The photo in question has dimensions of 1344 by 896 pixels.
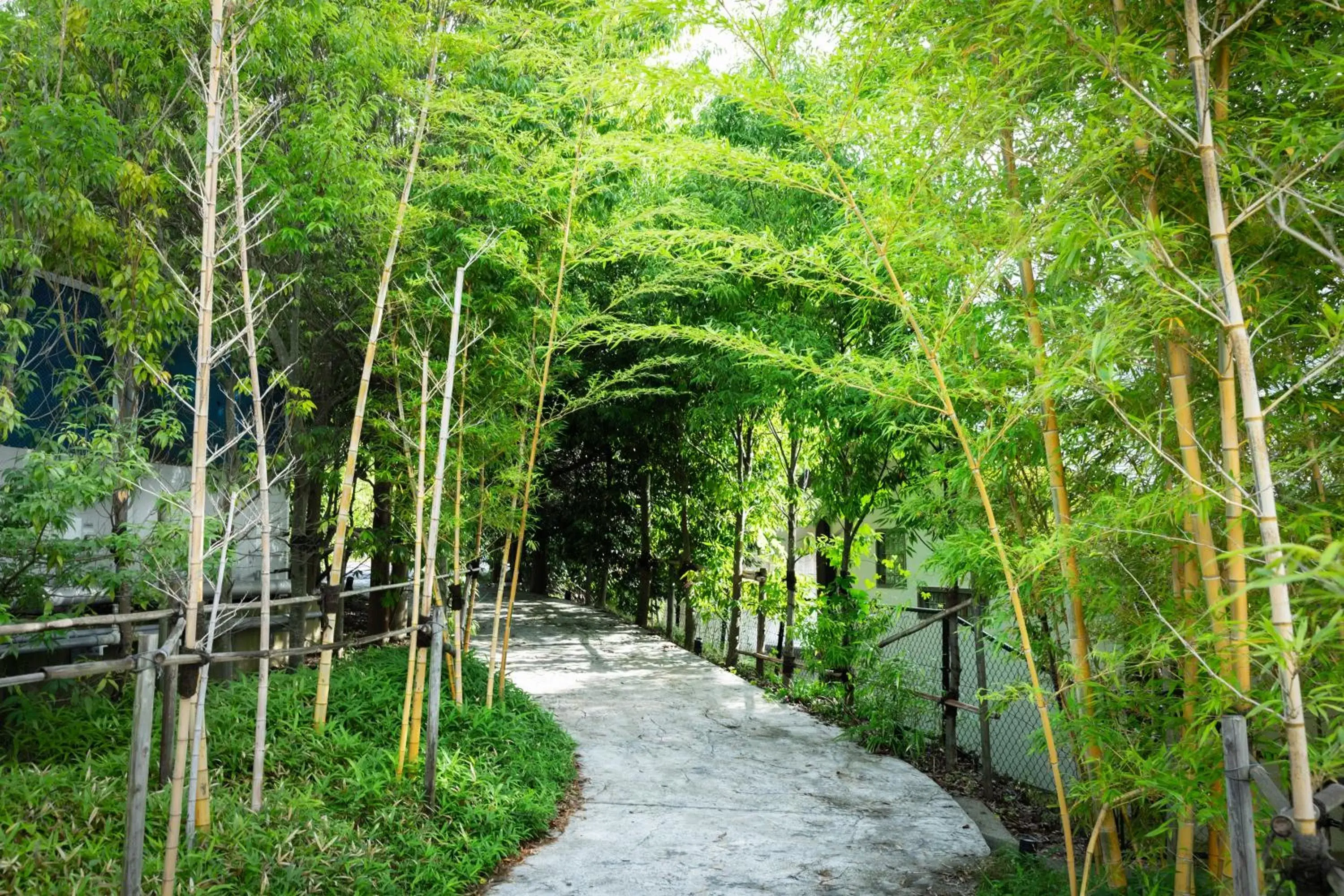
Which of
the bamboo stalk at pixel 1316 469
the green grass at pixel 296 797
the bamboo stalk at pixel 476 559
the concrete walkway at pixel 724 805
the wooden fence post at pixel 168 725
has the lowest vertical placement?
the concrete walkway at pixel 724 805

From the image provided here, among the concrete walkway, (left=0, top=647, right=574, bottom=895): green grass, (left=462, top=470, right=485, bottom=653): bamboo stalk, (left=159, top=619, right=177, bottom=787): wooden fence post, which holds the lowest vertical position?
the concrete walkway

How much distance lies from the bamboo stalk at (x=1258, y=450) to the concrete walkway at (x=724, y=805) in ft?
6.49

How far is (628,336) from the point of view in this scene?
519 centimetres

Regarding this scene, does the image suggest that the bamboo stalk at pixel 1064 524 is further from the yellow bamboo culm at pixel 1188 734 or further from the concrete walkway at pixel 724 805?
the concrete walkway at pixel 724 805

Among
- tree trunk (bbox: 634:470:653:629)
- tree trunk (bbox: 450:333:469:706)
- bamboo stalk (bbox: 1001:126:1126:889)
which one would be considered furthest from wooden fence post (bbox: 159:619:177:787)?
tree trunk (bbox: 634:470:653:629)

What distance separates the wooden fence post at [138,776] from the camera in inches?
97.7

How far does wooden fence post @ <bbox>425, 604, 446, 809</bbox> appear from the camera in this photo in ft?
12.9

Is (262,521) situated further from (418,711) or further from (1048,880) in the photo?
(1048,880)

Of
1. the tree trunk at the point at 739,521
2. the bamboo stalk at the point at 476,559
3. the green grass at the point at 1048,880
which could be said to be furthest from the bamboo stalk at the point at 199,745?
the tree trunk at the point at 739,521

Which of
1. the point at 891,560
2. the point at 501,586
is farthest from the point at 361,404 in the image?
the point at 891,560

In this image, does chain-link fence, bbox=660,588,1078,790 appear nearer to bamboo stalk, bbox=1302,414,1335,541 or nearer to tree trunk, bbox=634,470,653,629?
bamboo stalk, bbox=1302,414,1335,541

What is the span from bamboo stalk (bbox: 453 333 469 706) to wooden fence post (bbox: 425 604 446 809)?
0.58m

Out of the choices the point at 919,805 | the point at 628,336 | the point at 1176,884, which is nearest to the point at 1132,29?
the point at 1176,884

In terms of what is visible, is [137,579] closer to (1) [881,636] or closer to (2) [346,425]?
(2) [346,425]
